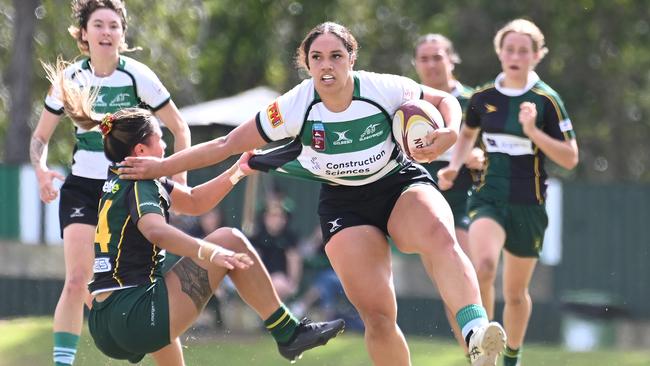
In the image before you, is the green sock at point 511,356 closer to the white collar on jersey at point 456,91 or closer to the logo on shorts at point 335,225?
the white collar on jersey at point 456,91

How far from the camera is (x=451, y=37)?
81.1ft

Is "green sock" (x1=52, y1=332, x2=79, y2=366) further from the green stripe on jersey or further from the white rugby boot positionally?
the white rugby boot

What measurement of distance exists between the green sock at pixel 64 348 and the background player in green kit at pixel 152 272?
31.6 inches

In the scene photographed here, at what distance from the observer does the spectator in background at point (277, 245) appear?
524 inches

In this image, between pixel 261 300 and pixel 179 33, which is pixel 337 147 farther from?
pixel 179 33

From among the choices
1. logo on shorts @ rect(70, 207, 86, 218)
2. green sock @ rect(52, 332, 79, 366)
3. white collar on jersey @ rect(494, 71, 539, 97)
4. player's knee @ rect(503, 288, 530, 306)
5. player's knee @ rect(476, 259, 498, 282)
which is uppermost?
white collar on jersey @ rect(494, 71, 539, 97)

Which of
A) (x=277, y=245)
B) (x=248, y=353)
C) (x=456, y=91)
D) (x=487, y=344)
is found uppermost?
(x=456, y=91)


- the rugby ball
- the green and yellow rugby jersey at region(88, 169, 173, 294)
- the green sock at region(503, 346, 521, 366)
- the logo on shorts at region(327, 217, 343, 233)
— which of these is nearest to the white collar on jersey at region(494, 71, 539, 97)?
the green sock at region(503, 346, 521, 366)

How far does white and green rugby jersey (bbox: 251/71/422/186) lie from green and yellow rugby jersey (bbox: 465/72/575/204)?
2154 millimetres

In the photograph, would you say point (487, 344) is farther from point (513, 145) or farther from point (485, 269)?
point (513, 145)

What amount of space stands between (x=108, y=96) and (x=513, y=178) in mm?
2761

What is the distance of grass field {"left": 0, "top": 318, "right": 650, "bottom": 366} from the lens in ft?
27.3

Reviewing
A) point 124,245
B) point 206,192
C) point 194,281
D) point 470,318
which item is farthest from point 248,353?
point 470,318

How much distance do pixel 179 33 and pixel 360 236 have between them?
64.0ft
